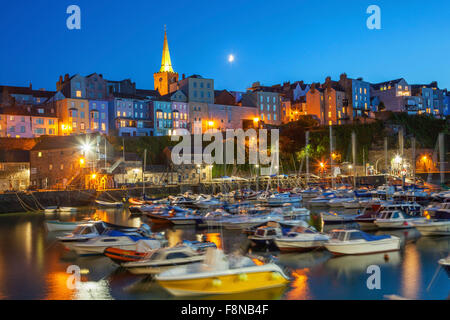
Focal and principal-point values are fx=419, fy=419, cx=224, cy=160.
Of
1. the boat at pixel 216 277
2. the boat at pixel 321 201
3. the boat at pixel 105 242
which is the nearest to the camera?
the boat at pixel 216 277

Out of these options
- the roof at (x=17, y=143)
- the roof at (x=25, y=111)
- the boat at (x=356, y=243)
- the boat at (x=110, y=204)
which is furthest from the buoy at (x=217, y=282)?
the roof at (x=25, y=111)

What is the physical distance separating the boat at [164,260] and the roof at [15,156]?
4870cm

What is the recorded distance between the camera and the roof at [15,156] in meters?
58.0

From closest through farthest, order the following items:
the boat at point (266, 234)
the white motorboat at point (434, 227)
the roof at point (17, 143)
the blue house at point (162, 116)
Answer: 1. the boat at point (266, 234)
2. the white motorboat at point (434, 227)
3. the roof at point (17, 143)
4. the blue house at point (162, 116)

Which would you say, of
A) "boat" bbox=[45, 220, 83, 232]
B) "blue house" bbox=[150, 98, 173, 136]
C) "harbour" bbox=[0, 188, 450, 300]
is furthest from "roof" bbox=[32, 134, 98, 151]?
"harbour" bbox=[0, 188, 450, 300]

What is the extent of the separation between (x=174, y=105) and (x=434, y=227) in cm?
6154

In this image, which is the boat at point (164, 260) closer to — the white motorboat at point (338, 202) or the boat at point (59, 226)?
the boat at point (59, 226)

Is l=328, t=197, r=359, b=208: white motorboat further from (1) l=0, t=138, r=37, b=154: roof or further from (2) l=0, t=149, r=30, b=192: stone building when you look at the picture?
(1) l=0, t=138, r=37, b=154: roof

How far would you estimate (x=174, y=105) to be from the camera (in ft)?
262

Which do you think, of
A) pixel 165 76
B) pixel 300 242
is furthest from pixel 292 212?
pixel 165 76
